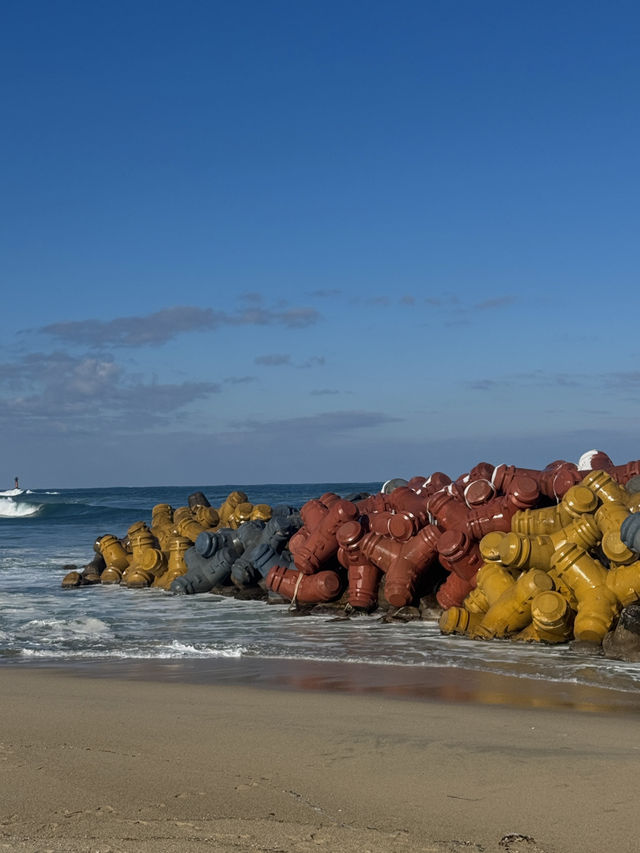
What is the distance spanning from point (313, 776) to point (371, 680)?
10.5ft

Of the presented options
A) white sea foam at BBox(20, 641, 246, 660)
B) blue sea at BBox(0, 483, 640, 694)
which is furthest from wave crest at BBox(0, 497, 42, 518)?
white sea foam at BBox(20, 641, 246, 660)

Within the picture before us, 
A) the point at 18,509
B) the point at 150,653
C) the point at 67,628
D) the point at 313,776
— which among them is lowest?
the point at 18,509

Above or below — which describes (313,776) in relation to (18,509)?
above

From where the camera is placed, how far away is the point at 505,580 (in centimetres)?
966

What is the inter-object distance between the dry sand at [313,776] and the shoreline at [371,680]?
0.38m

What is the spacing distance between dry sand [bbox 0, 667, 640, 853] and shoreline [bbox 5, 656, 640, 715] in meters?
0.38

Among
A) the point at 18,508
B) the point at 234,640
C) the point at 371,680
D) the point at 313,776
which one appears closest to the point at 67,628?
the point at 234,640

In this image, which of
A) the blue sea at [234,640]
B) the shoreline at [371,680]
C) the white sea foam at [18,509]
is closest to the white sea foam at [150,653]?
the blue sea at [234,640]

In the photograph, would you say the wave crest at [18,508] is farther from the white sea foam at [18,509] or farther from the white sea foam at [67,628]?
the white sea foam at [67,628]

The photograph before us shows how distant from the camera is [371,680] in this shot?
761 cm

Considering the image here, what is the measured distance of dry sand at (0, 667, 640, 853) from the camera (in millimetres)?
3633

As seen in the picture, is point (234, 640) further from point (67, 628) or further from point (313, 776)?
point (313, 776)

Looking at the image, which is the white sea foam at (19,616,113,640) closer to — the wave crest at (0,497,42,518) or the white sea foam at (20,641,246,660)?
the white sea foam at (20,641,246,660)

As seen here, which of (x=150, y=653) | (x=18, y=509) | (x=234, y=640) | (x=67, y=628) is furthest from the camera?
(x=18, y=509)
